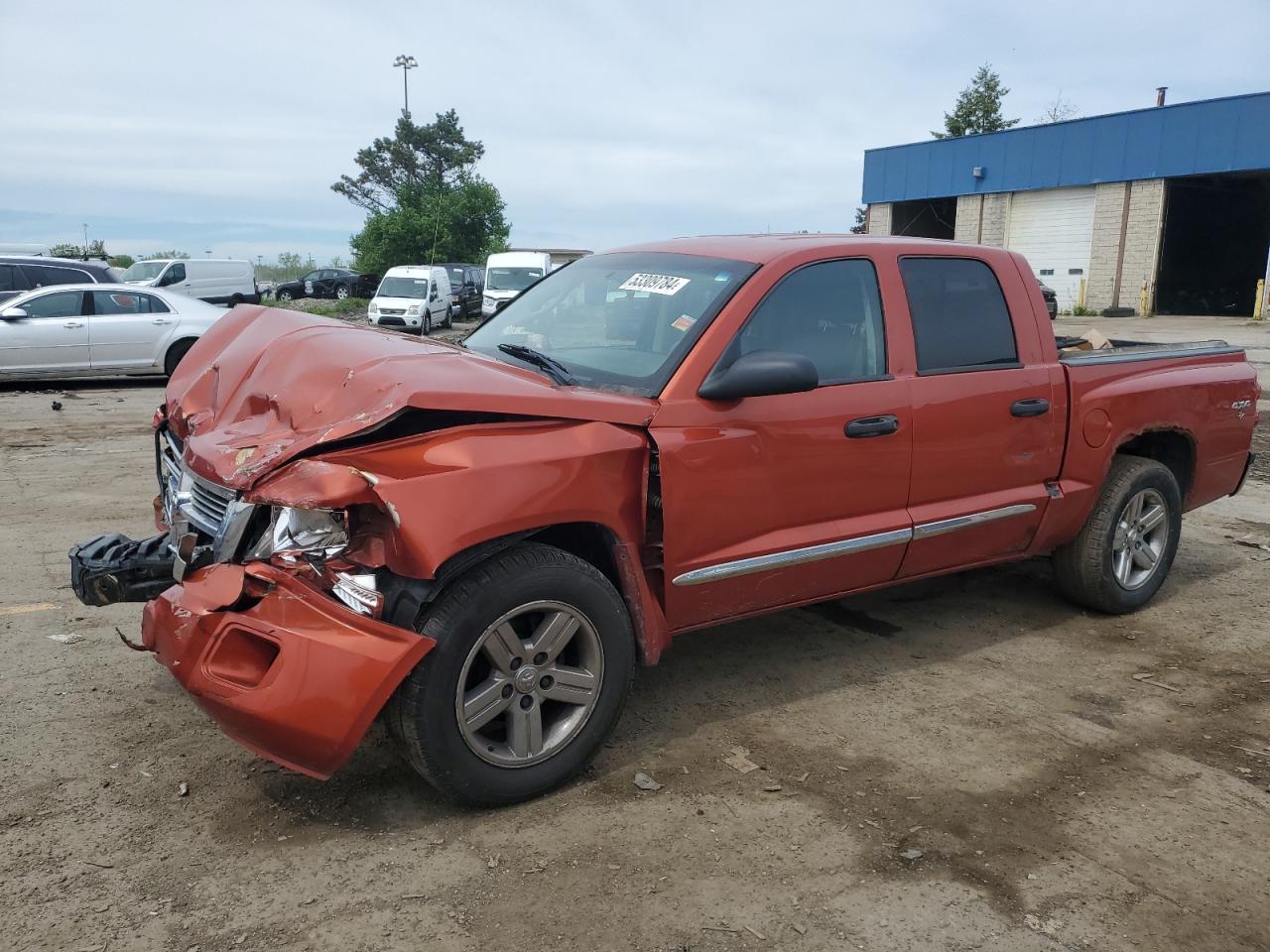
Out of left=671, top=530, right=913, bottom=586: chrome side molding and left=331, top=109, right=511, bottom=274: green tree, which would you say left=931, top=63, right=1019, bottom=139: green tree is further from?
left=671, top=530, right=913, bottom=586: chrome side molding

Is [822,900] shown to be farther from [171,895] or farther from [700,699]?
[171,895]

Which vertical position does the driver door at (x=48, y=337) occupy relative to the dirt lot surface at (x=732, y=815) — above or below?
above

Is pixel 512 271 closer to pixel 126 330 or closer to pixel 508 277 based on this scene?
pixel 508 277

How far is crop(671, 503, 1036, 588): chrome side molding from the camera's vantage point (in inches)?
145

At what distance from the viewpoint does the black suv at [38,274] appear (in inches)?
652

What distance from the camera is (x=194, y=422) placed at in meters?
3.62

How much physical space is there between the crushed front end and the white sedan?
1172 cm

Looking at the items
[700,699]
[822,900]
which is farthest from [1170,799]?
[700,699]

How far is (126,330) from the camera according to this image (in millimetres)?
14320

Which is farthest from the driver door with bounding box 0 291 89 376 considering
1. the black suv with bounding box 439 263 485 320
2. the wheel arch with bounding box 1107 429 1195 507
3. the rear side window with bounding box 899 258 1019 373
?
the black suv with bounding box 439 263 485 320

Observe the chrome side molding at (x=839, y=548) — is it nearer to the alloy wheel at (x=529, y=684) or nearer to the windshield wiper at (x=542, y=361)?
the alloy wheel at (x=529, y=684)

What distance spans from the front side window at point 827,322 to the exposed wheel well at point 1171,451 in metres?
2.00

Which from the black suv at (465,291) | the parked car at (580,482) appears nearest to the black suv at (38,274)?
the parked car at (580,482)

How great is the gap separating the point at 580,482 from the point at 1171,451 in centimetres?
390
